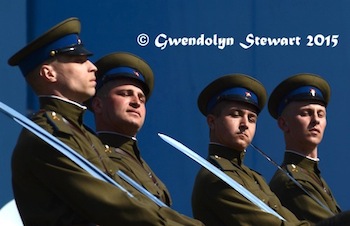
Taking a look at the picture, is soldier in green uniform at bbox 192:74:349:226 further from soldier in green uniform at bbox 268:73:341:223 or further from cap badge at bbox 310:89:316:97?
cap badge at bbox 310:89:316:97

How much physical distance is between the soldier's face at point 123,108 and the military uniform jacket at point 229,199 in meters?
0.37

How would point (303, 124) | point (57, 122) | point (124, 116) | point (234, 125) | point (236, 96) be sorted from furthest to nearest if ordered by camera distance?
point (303, 124)
point (236, 96)
point (234, 125)
point (124, 116)
point (57, 122)

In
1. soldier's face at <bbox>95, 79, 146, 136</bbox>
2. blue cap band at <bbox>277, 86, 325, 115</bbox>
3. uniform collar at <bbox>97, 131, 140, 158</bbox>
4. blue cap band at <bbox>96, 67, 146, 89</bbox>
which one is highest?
blue cap band at <bbox>277, 86, 325, 115</bbox>

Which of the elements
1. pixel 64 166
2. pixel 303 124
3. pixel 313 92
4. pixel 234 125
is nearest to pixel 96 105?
pixel 234 125

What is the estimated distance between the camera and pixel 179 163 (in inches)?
216

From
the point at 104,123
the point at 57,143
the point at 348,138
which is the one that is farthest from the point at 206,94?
the point at 57,143

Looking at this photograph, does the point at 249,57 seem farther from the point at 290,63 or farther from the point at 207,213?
the point at 207,213

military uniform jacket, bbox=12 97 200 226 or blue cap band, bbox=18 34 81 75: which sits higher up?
blue cap band, bbox=18 34 81 75

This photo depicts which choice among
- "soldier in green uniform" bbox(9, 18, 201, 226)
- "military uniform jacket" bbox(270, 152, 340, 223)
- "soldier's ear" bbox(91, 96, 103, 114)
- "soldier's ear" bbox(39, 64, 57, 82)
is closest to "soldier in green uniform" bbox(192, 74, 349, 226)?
"military uniform jacket" bbox(270, 152, 340, 223)

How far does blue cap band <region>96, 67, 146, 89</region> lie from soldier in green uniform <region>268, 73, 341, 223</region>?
0.83 m

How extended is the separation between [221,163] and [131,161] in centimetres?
46

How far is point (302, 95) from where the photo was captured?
5094 millimetres

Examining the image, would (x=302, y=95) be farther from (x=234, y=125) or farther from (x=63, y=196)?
(x=63, y=196)

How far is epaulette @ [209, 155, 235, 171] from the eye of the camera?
462cm
